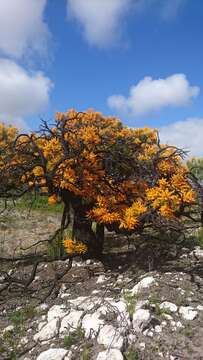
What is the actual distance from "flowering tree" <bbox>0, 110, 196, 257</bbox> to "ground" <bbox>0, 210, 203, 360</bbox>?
592 mm

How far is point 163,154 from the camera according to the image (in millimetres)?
6891

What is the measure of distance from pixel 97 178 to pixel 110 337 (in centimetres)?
270

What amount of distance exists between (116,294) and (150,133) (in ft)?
→ 21.0

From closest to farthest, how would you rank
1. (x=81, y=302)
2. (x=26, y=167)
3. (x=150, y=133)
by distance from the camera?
(x=81, y=302) → (x=26, y=167) → (x=150, y=133)

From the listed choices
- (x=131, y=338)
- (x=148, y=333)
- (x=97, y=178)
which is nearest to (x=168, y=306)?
(x=148, y=333)

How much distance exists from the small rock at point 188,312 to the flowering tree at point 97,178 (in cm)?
136

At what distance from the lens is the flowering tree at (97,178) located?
5703 mm

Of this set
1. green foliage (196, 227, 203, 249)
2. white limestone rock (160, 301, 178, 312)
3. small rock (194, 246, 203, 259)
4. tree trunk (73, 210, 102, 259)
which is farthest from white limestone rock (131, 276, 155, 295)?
green foliage (196, 227, 203, 249)

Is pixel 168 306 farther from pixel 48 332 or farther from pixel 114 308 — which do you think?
pixel 48 332

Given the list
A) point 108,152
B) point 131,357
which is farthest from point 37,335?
point 108,152

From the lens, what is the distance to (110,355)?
3756 mm

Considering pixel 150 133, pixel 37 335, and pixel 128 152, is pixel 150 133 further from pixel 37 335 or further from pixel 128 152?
pixel 37 335

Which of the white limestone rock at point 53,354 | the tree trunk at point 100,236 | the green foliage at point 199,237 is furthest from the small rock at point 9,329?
the green foliage at point 199,237

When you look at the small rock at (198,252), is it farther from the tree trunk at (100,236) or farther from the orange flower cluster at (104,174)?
the tree trunk at (100,236)
